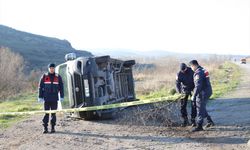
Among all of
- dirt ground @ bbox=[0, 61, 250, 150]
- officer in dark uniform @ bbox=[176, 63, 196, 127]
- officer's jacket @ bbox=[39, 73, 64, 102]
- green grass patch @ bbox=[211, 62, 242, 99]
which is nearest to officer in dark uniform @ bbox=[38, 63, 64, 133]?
officer's jacket @ bbox=[39, 73, 64, 102]

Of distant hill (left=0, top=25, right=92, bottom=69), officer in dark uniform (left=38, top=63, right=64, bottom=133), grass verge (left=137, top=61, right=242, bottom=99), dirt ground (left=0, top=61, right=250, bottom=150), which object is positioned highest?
distant hill (left=0, top=25, right=92, bottom=69)

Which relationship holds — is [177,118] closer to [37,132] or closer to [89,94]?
[89,94]

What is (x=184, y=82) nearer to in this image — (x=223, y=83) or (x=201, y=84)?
(x=201, y=84)

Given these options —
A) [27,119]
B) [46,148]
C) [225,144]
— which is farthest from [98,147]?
[27,119]

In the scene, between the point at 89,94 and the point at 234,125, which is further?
the point at 89,94

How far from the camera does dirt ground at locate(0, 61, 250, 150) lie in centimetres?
836

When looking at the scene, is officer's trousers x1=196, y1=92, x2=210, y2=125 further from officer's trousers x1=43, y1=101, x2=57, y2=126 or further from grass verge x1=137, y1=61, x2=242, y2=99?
grass verge x1=137, y1=61, x2=242, y2=99

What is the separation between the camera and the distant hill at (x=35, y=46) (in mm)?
87000

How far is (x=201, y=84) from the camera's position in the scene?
9.41 metres

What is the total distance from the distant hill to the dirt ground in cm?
6925

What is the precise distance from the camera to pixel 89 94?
11758mm

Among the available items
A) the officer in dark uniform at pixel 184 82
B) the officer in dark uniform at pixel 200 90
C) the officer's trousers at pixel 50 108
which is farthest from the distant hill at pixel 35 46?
the officer in dark uniform at pixel 200 90

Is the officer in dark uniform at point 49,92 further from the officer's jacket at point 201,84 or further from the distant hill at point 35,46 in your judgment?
the distant hill at point 35,46

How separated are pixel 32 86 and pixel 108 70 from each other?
24.8 metres
